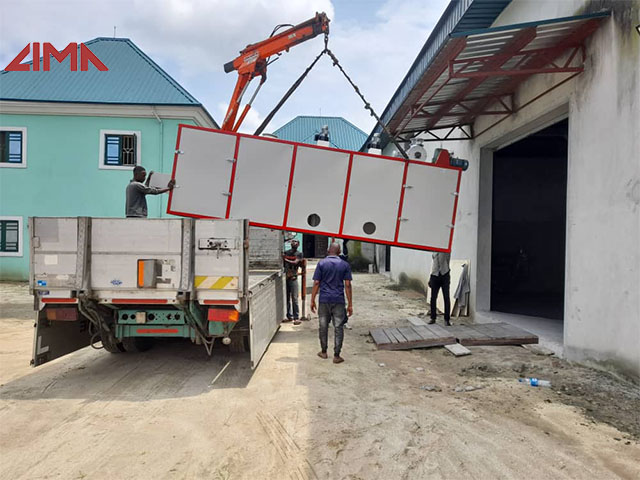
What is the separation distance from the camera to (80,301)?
482cm

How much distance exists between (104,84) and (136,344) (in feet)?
43.8

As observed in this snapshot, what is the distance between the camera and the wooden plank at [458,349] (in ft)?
20.9

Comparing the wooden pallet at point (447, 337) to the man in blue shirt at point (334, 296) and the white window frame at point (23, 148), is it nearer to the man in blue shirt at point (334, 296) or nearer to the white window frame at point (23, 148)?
the man in blue shirt at point (334, 296)

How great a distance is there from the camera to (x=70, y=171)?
15.5 meters

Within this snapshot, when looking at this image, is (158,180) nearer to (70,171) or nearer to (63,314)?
(63,314)

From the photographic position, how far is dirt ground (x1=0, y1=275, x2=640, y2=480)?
321cm

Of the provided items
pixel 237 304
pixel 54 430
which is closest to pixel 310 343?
pixel 237 304

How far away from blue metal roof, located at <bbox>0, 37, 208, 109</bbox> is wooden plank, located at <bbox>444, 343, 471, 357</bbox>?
40.0ft

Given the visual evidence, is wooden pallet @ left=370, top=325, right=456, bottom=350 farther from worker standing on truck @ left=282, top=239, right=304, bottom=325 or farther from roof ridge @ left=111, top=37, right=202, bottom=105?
roof ridge @ left=111, top=37, right=202, bottom=105

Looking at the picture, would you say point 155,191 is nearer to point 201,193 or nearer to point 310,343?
point 201,193

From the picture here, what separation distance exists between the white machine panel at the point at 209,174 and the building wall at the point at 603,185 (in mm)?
5043

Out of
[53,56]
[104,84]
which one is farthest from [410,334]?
[53,56]

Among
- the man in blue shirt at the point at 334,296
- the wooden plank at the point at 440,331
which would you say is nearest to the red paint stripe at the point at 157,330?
the man in blue shirt at the point at 334,296

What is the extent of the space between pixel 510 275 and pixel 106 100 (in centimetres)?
1528
